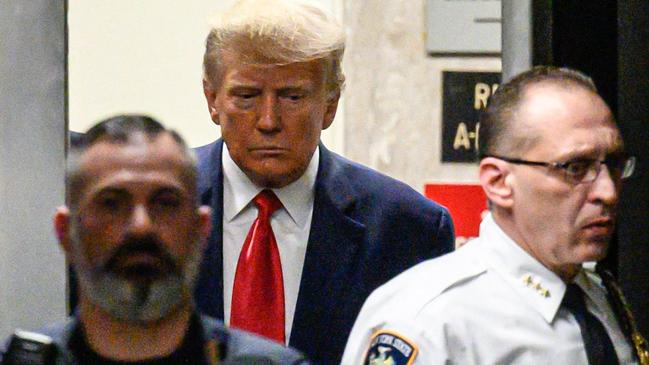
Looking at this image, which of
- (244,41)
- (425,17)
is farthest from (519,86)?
(425,17)

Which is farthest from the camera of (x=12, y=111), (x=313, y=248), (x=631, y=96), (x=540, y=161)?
(x=631, y=96)

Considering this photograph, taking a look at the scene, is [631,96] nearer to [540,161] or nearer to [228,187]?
[540,161]

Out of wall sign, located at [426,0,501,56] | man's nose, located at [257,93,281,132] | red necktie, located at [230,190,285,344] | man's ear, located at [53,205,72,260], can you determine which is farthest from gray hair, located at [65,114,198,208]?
wall sign, located at [426,0,501,56]

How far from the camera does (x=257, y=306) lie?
209 cm

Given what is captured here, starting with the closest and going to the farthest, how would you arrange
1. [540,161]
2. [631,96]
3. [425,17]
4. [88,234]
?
1. [88,234]
2. [540,161]
3. [631,96]
4. [425,17]

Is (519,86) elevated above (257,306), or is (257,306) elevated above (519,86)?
(519,86)

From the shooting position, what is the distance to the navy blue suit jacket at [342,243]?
211 centimetres

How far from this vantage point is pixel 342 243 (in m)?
2.19

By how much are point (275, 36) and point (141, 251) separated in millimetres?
752

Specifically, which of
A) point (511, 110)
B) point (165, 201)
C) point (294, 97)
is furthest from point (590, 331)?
point (165, 201)

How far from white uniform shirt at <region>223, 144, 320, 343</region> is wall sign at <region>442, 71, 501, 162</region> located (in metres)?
1.60

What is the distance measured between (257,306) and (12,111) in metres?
0.49

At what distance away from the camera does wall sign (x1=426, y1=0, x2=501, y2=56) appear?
12.1 feet

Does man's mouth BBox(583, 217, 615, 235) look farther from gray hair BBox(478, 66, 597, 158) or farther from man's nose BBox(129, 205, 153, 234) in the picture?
man's nose BBox(129, 205, 153, 234)
